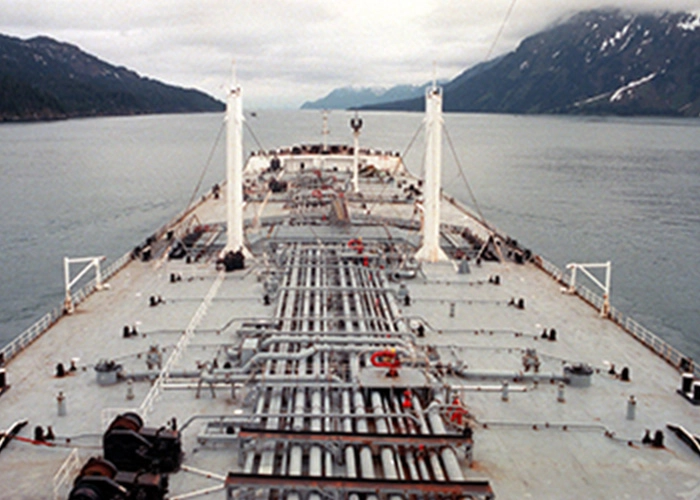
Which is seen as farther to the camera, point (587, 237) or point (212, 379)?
point (587, 237)

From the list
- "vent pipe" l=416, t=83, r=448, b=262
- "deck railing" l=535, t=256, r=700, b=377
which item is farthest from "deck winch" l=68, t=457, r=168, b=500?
"vent pipe" l=416, t=83, r=448, b=262

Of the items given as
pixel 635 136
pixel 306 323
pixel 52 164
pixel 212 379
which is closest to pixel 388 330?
pixel 306 323

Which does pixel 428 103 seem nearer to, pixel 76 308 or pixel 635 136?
pixel 76 308

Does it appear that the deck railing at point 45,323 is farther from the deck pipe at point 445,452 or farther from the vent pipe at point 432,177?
the vent pipe at point 432,177

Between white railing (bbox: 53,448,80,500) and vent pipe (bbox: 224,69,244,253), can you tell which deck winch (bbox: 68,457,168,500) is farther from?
vent pipe (bbox: 224,69,244,253)

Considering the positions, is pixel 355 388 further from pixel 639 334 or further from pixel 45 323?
pixel 639 334

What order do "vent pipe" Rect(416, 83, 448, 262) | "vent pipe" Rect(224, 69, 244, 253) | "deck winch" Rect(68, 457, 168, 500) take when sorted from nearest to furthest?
1. "deck winch" Rect(68, 457, 168, 500)
2. "vent pipe" Rect(224, 69, 244, 253)
3. "vent pipe" Rect(416, 83, 448, 262)

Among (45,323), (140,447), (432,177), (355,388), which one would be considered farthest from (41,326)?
(432,177)
